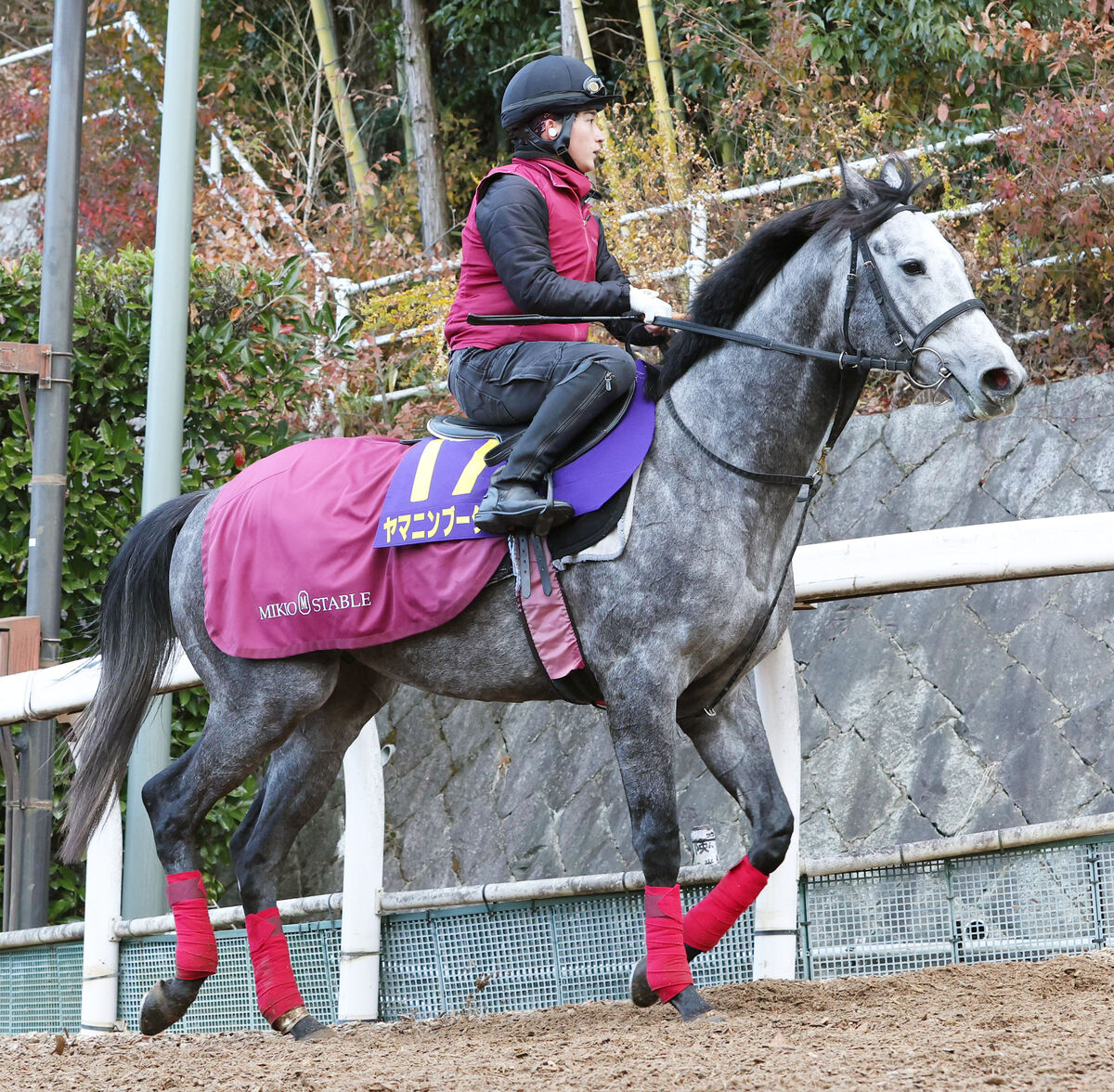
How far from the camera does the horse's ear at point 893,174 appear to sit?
3754 millimetres

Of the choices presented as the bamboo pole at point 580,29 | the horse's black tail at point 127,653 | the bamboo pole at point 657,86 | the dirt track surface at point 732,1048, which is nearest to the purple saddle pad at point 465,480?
the horse's black tail at point 127,653

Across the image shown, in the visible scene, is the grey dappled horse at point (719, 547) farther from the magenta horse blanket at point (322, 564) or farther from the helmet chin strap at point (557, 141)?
the helmet chin strap at point (557, 141)

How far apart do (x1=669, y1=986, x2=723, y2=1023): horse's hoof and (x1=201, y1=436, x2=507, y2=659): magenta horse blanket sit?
3.93ft

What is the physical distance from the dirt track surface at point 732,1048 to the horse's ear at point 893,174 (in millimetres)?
2099

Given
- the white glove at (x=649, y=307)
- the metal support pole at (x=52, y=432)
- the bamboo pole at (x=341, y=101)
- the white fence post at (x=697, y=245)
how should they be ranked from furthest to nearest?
the bamboo pole at (x=341, y=101) → the white fence post at (x=697, y=245) → the metal support pole at (x=52, y=432) → the white glove at (x=649, y=307)

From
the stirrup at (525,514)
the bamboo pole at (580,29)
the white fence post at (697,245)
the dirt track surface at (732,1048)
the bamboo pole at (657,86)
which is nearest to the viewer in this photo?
the dirt track surface at (732,1048)

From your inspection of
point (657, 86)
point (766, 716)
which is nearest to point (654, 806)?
point (766, 716)

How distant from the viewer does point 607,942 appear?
4191mm

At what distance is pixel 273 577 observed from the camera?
13.7ft

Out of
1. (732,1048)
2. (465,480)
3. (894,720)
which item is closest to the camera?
(732,1048)

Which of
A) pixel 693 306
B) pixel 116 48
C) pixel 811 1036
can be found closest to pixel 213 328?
pixel 693 306

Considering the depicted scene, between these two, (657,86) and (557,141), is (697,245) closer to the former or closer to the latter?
(657,86)

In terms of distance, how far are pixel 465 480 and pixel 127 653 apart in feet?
4.86

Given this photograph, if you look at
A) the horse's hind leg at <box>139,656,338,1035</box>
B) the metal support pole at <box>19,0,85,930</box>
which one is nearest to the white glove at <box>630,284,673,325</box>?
the horse's hind leg at <box>139,656,338,1035</box>
